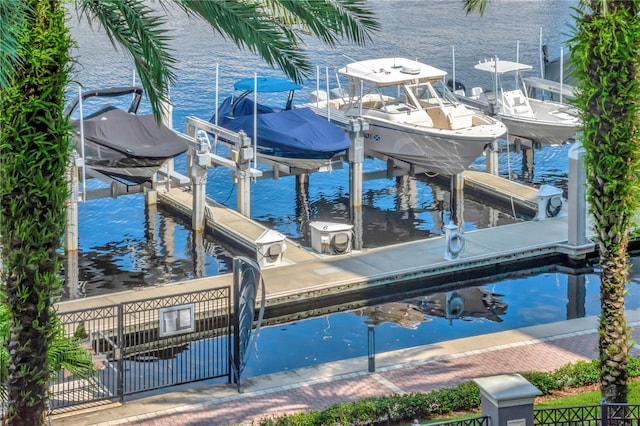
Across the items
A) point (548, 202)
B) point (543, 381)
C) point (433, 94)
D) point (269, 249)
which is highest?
point (433, 94)

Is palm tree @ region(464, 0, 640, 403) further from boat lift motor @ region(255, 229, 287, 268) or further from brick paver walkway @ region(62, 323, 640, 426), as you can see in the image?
boat lift motor @ region(255, 229, 287, 268)

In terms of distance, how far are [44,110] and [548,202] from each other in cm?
2229

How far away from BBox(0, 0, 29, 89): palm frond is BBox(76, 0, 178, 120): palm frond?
1.71 metres

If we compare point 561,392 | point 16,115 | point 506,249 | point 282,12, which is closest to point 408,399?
point 561,392

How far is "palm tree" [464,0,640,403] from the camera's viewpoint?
659 inches

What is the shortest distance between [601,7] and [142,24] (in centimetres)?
643

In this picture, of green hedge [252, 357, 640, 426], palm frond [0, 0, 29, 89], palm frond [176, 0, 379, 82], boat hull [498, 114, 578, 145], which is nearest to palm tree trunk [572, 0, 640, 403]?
green hedge [252, 357, 640, 426]

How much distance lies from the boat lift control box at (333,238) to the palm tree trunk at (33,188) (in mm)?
16137

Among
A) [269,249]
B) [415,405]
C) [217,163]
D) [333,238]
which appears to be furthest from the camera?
[217,163]

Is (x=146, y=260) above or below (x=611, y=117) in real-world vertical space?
below

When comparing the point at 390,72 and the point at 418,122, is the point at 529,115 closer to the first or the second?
the point at 418,122

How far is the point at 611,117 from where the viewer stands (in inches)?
669

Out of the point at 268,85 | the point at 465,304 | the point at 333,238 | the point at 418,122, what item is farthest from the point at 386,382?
the point at 268,85

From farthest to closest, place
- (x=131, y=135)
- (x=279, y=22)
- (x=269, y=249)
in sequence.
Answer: (x=131, y=135), (x=269, y=249), (x=279, y=22)
